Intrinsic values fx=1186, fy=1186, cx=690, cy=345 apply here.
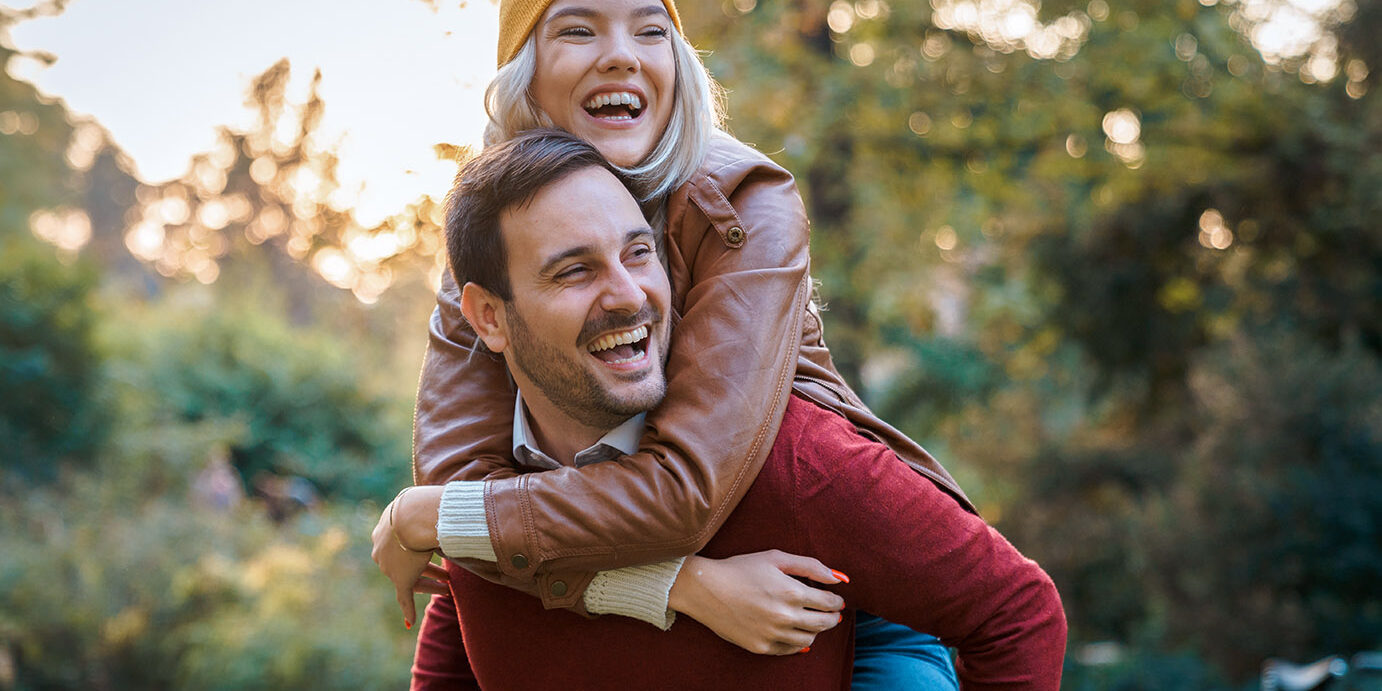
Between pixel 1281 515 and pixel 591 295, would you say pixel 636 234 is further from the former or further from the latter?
pixel 1281 515

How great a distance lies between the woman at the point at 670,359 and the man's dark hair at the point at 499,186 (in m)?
0.14

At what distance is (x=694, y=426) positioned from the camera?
1.95 meters

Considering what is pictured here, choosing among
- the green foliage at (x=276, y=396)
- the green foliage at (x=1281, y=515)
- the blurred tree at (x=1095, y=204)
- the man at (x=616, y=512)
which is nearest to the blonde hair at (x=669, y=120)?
the man at (x=616, y=512)

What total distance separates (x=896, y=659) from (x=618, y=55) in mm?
1265

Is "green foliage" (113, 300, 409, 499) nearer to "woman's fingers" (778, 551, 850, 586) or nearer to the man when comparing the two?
the man

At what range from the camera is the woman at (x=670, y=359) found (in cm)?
193

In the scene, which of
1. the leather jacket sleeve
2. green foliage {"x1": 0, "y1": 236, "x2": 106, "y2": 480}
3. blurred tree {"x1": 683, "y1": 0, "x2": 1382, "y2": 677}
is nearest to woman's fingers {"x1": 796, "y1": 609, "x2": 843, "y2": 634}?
the leather jacket sleeve

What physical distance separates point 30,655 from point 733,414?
6809 millimetres

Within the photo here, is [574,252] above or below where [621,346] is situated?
above

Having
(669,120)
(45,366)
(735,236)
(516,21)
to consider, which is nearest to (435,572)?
(735,236)

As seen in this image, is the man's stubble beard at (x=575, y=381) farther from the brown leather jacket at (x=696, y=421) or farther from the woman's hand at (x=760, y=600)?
the woman's hand at (x=760, y=600)

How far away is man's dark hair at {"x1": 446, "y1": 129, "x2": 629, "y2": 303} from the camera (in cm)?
210

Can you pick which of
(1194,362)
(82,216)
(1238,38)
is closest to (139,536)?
(1194,362)

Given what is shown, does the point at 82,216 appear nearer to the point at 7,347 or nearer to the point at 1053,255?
the point at 7,347
